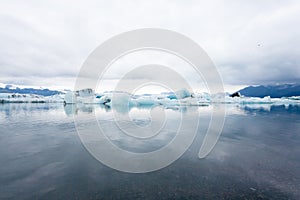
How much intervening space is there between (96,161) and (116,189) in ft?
8.80

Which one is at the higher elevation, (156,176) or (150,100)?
(150,100)

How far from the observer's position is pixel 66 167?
6461 millimetres

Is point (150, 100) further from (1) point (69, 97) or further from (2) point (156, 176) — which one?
(2) point (156, 176)

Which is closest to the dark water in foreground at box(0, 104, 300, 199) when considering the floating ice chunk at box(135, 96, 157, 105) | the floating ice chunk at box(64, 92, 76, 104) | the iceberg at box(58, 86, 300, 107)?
the iceberg at box(58, 86, 300, 107)

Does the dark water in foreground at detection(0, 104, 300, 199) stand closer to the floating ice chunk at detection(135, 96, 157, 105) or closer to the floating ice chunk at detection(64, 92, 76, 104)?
the floating ice chunk at detection(135, 96, 157, 105)

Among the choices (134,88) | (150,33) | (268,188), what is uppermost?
(150,33)

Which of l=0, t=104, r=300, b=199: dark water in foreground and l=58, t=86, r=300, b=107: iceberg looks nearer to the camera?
l=0, t=104, r=300, b=199: dark water in foreground

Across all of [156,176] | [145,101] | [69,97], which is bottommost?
[156,176]

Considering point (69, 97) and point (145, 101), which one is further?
point (69, 97)

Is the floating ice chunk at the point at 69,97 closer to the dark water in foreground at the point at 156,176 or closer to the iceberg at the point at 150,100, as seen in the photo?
the iceberg at the point at 150,100

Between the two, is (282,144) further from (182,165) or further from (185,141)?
(182,165)

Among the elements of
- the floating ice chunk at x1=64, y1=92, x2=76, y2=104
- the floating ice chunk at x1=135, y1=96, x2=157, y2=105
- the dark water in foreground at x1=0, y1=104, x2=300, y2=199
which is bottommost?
the dark water in foreground at x1=0, y1=104, x2=300, y2=199

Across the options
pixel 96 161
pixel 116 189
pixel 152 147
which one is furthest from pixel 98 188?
pixel 152 147

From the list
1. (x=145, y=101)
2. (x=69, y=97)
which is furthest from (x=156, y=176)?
(x=69, y=97)
